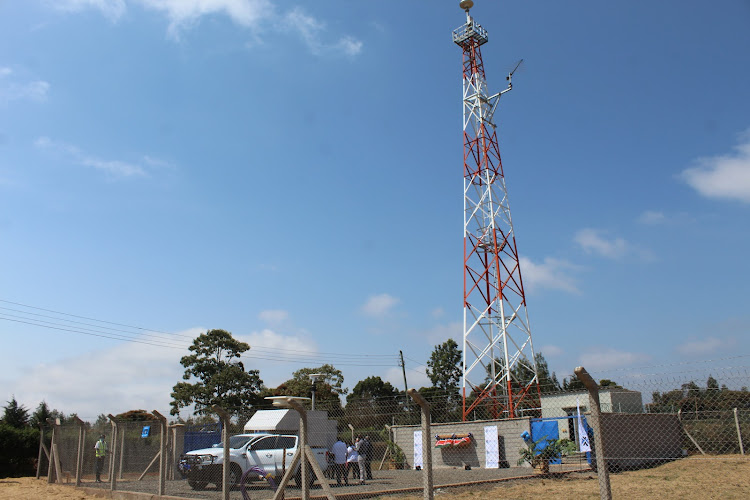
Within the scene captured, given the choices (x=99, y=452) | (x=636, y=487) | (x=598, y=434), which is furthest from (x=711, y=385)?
(x=99, y=452)

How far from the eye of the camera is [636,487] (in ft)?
42.1

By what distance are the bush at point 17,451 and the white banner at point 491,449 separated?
65.6 ft

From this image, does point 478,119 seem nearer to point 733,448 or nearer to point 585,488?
point 733,448

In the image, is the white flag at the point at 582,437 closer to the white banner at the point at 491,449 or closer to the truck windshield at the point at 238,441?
the white banner at the point at 491,449

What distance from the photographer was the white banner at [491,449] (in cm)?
2180

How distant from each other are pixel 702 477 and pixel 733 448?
21.6 ft

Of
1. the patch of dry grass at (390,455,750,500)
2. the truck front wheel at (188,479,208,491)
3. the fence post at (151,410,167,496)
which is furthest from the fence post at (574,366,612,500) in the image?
the truck front wheel at (188,479,208,491)

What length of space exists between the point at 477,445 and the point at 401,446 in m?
4.21

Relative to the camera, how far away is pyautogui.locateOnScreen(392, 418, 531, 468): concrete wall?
21.5 metres

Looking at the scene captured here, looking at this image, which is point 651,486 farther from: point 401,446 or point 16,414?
point 16,414

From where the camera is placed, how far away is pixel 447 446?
76.7 feet

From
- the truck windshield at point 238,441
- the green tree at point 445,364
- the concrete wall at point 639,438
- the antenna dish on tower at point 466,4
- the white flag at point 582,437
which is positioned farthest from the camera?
the green tree at point 445,364

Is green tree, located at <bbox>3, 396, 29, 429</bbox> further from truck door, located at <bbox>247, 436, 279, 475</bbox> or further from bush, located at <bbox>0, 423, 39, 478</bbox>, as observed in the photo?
truck door, located at <bbox>247, 436, 279, 475</bbox>

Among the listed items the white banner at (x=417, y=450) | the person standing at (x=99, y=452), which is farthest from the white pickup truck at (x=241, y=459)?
the white banner at (x=417, y=450)
